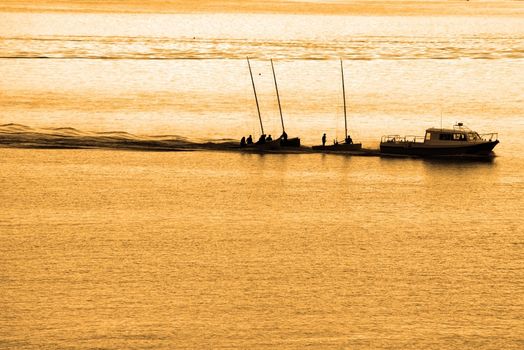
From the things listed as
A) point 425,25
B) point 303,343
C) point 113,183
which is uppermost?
point 425,25

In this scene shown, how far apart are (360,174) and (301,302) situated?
16502 mm

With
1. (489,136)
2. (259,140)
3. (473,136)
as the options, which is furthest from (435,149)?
(259,140)

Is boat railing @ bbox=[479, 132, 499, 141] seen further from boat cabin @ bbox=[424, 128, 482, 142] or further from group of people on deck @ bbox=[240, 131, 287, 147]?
group of people on deck @ bbox=[240, 131, 287, 147]

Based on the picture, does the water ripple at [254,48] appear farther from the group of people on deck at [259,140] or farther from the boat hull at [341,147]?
the boat hull at [341,147]

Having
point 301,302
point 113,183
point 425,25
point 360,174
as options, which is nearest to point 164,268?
point 301,302

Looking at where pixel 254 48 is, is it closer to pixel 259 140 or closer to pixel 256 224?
pixel 259 140

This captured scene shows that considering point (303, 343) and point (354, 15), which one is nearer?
point (303, 343)

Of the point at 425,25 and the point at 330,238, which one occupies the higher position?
the point at 425,25

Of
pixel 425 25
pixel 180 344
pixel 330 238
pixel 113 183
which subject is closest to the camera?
pixel 180 344

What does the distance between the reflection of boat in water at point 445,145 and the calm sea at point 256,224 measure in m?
0.82

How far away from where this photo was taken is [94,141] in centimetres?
5012

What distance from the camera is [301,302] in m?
28.9

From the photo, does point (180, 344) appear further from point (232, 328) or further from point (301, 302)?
point (301, 302)

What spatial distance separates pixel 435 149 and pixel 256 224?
570 inches
